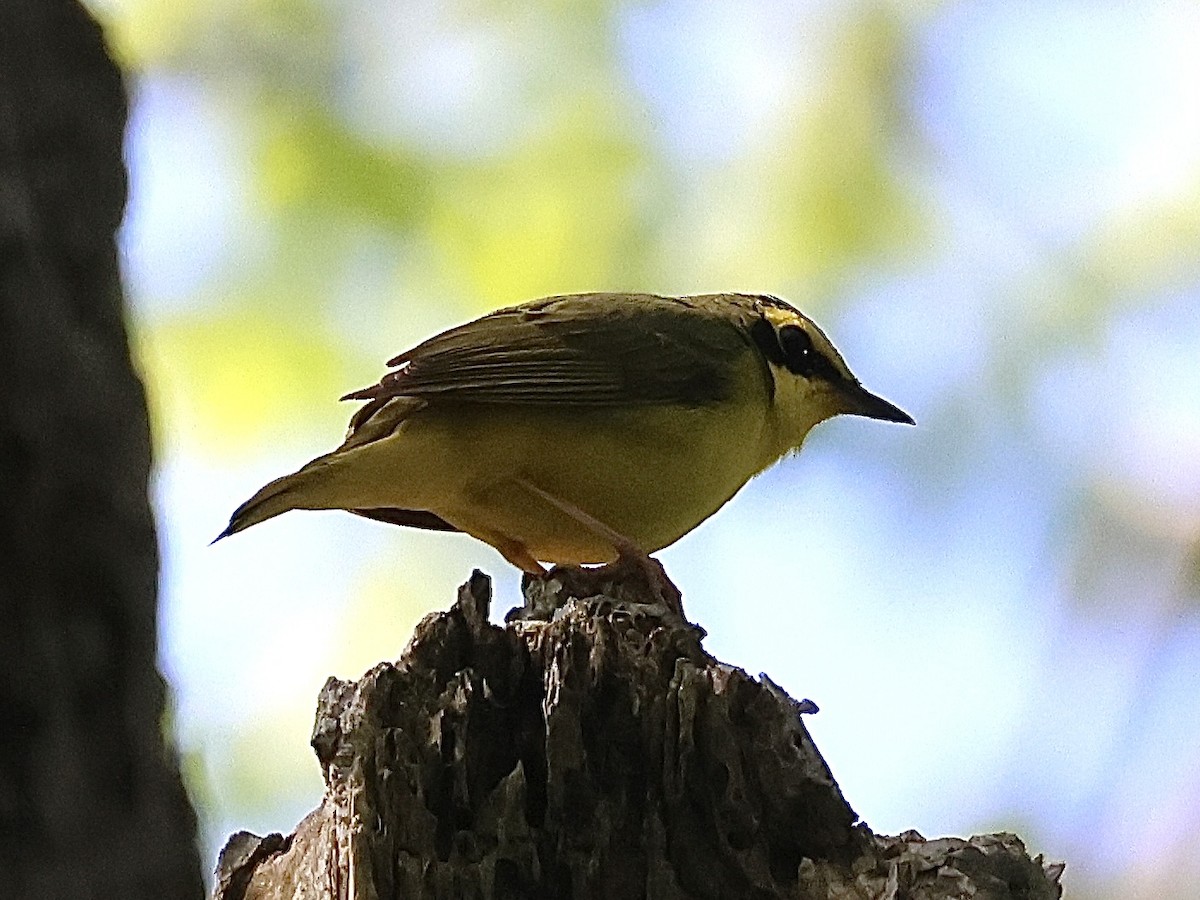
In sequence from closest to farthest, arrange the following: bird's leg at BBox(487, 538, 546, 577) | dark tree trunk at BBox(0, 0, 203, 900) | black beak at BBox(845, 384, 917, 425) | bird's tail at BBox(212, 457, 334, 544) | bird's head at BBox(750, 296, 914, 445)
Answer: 1. dark tree trunk at BBox(0, 0, 203, 900)
2. bird's tail at BBox(212, 457, 334, 544)
3. bird's leg at BBox(487, 538, 546, 577)
4. bird's head at BBox(750, 296, 914, 445)
5. black beak at BBox(845, 384, 917, 425)

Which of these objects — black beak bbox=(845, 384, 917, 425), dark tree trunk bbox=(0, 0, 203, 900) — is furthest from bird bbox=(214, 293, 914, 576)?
dark tree trunk bbox=(0, 0, 203, 900)

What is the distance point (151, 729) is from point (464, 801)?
1.65 meters

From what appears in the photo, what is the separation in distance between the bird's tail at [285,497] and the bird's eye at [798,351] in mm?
1496

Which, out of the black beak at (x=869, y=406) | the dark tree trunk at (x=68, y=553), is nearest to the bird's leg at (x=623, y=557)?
the black beak at (x=869, y=406)

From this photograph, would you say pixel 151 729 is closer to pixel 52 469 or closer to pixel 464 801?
pixel 52 469

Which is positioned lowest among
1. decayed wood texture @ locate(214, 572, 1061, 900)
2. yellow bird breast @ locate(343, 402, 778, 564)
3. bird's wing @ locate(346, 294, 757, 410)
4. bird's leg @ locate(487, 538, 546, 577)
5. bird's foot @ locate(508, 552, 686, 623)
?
decayed wood texture @ locate(214, 572, 1061, 900)

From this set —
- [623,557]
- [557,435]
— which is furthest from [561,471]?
[623,557]

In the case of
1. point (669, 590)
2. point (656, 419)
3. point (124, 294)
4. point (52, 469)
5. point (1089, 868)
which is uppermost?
point (656, 419)

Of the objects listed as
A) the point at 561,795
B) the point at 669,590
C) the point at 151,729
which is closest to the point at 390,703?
the point at 561,795

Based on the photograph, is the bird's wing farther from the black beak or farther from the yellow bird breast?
the black beak

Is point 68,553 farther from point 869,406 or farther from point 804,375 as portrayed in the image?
point 869,406

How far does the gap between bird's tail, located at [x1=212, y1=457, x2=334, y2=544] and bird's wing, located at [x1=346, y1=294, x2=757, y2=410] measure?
0.95 feet

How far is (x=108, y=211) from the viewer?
93 cm

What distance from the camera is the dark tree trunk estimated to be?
79 cm
